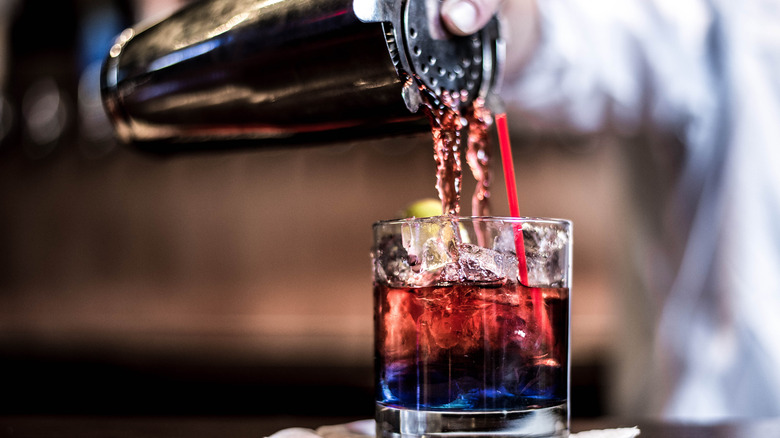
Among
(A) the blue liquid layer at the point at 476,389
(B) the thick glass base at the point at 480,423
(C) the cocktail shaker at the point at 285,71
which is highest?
(C) the cocktail shaker at the point at 285,71

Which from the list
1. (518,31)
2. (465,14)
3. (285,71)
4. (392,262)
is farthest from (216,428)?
(518,31)

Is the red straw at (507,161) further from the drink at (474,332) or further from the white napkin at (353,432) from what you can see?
the white napkin at (353,432)

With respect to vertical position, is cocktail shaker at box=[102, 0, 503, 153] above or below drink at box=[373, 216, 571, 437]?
above

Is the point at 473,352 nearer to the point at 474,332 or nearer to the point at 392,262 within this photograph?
the point at 474,332

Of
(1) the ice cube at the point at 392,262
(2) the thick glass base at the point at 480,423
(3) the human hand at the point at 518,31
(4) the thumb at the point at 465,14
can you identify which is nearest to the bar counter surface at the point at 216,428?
(2) the thick glass base at the point at 480,423

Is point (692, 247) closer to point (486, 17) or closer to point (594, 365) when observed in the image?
point (486, 17)

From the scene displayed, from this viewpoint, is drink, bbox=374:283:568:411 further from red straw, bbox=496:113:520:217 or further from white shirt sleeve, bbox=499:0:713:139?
white shirt sleeve, bbox=499:0:713:139

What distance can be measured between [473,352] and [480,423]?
8cm

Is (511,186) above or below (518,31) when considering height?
below

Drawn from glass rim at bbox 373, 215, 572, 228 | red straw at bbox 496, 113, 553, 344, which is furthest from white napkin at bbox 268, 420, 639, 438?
glass rim at bbox 373, 215, 572, 228

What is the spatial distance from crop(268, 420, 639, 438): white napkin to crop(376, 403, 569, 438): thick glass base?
0.28ft

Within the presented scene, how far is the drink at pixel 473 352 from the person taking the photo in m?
0.86

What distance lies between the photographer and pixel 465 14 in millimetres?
A: 953

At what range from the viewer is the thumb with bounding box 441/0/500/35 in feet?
3.11
